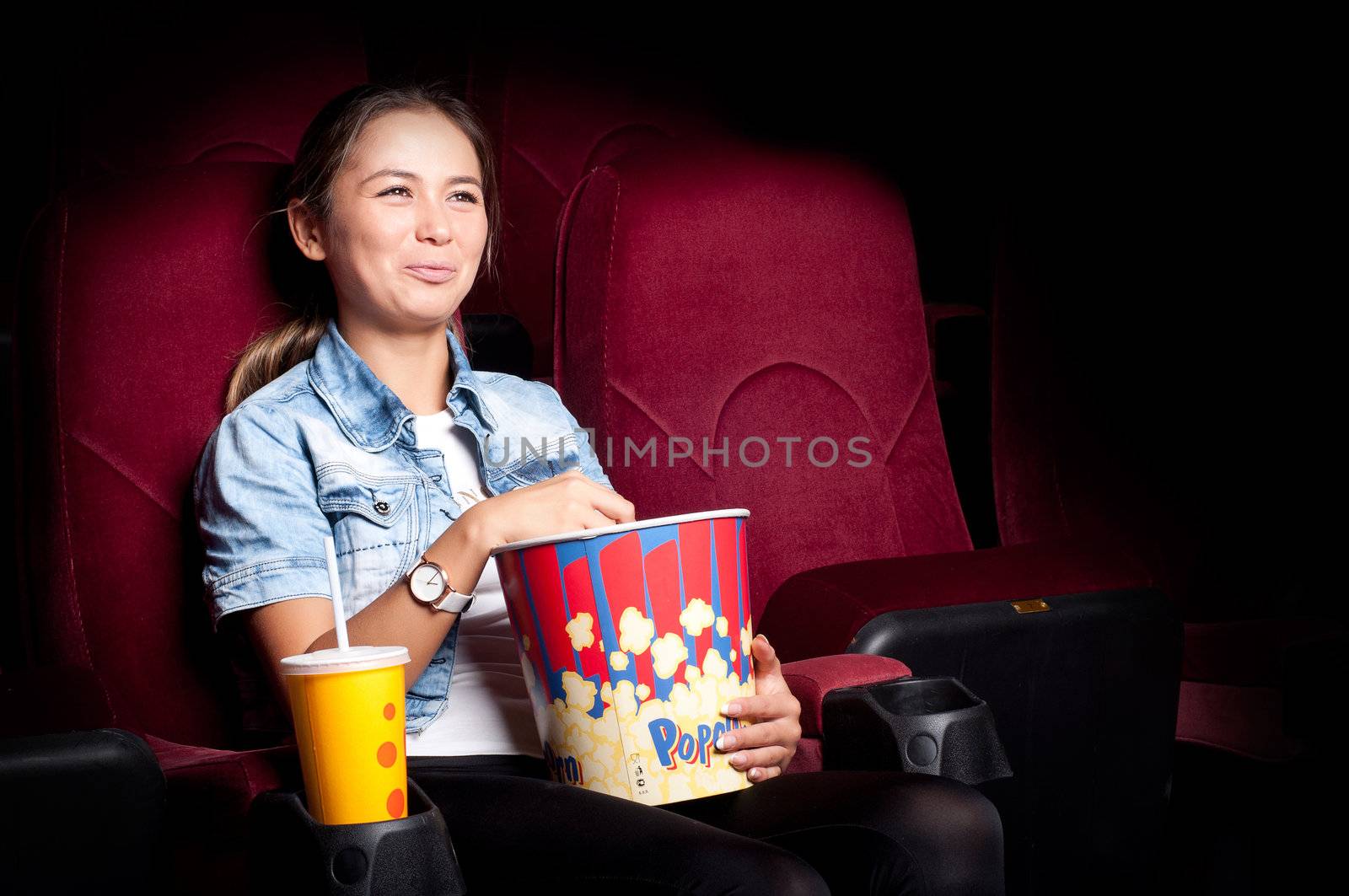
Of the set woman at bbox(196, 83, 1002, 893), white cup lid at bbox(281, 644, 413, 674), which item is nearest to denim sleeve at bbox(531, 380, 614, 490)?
woman at bbox(196, 83, 1002, 893)

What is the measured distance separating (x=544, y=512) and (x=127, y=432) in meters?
0.42

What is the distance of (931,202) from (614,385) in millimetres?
1036

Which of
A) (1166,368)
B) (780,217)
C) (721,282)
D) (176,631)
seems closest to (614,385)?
(721,282)

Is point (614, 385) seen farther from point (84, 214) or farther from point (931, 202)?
point (931, 202)

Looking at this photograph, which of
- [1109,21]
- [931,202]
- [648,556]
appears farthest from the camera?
[931,202]

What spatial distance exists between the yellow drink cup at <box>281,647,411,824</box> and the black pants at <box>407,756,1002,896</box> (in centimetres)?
10

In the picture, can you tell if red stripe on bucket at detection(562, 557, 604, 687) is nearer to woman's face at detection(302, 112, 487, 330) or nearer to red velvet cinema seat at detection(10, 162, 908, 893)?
red velvet cinema seat at detection(10, 162, 908, 893)

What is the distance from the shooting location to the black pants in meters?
0.67

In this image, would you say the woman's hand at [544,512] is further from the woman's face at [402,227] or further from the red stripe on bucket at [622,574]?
the woman's face at [402,227]

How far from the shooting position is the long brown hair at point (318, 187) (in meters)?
1.02

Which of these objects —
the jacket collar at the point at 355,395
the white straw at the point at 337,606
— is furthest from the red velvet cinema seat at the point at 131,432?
the white straw at the point at 337,606

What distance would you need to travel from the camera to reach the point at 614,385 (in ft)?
3.97

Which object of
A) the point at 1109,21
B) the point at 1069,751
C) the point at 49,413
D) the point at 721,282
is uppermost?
the point at 1109,21

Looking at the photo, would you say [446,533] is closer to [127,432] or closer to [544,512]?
[544,512]
